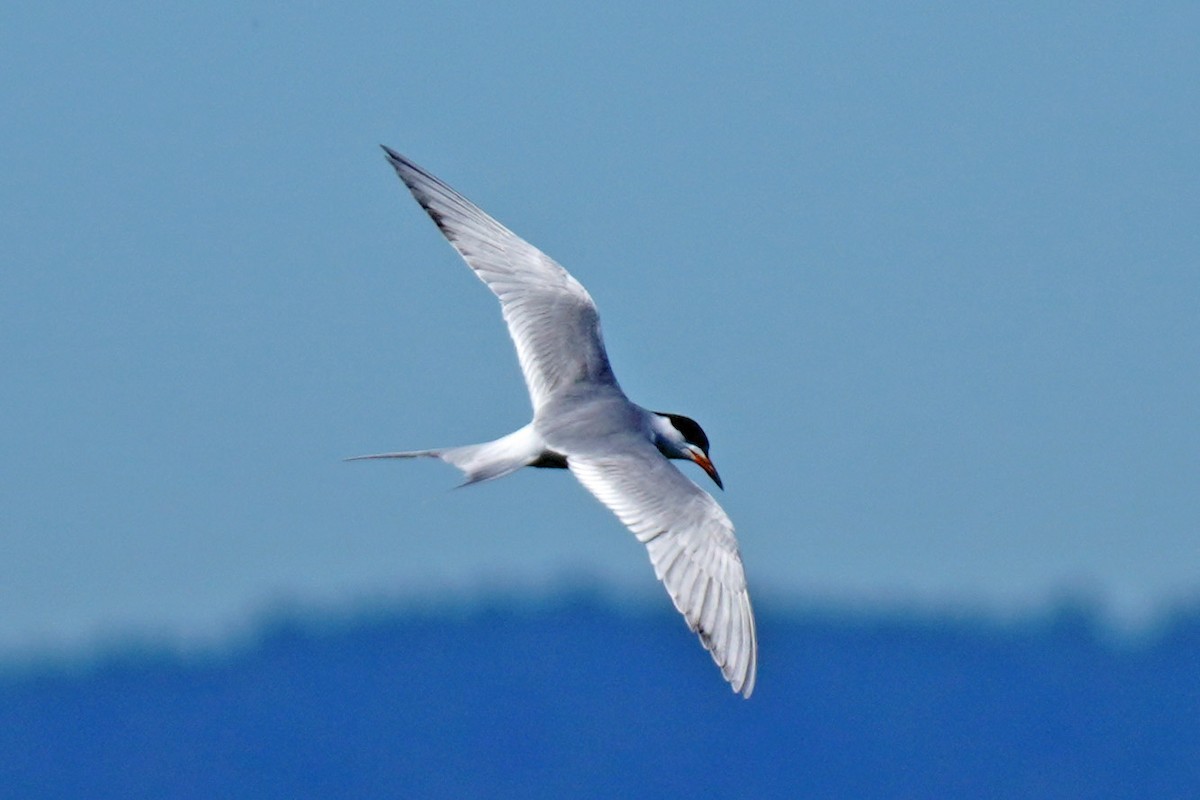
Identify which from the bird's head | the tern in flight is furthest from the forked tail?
the bird's head

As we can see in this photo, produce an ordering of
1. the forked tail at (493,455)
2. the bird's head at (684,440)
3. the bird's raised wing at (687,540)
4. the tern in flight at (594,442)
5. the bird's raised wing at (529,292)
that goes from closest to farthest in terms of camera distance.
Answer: the bird's raised wing at (687,540)
the tern in flight at (594,442)
the forked tail at (493,455)
the bird's head at (684,440)
the bird's raised wing at (529,292)

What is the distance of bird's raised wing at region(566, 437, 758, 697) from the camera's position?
455 cm

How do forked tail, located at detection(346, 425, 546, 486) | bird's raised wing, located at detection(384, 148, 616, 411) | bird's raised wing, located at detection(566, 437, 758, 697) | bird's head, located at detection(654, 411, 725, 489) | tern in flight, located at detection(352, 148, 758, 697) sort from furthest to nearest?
bird's raised wing, located at detection(384, 148, 616, 411) → bird's head, located at detection(654, 411, 725, 489) → forked tail, located at detection(346, 425, 546, 486) → tern in flight, located at detection(352, 148, 758, 697) → bird's raised wing, located at detection(566, 437, 758, 697)

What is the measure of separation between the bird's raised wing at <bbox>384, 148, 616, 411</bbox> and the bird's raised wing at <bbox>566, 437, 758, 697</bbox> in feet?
2.39

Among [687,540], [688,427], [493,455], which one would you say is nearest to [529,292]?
[688,427]

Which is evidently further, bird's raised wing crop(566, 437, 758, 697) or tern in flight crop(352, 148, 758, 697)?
tern in flight crop(352, 148, 758, 697)

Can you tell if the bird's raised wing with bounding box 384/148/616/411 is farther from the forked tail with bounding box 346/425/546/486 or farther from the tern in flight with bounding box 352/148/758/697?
the forked tail with bounding box 346/425/546/486

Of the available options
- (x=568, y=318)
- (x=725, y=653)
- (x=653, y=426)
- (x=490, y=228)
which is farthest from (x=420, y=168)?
(x=725, y=653)

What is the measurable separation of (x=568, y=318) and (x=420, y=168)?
807 mm

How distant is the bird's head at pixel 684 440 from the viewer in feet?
18.7

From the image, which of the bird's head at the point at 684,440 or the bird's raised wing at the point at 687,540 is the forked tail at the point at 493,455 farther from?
the bird's head at the point at 684,440

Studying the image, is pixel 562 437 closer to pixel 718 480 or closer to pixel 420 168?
pixel 718 480

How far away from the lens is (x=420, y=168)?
6.27 meters

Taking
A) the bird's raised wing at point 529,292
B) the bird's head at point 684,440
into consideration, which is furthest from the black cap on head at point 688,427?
the bird's raised wing at point 529,292
